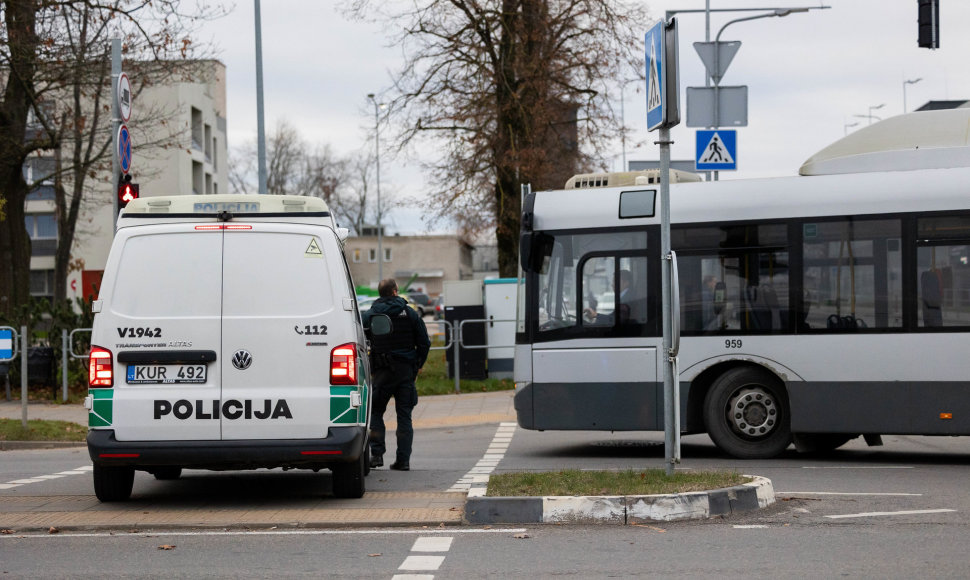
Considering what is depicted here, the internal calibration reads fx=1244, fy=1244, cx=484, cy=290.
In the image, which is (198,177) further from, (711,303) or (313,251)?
(313,251)

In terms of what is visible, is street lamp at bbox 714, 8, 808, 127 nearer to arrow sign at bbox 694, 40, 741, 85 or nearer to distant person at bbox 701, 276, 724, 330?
arrow sign at bbox 694, 40, 741, 85

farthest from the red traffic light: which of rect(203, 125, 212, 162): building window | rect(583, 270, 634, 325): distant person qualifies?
rect(203, 125, 212, 162): building window

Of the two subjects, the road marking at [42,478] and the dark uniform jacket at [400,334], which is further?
the dark uniform jacket at [400,334]

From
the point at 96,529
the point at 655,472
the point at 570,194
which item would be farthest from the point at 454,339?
the point at 96,529

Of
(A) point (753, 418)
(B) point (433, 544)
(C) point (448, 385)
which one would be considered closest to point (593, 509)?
(B) point (433, 544)

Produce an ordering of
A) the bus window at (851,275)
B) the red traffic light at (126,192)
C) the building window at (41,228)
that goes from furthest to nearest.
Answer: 1. the building window at (41,228)
2. the red traffic light at (126,192)
3. the bus window at (851,275)

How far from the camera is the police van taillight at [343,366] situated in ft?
28.9

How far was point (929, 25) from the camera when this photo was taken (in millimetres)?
16484

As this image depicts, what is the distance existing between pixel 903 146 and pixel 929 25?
15.8 ft

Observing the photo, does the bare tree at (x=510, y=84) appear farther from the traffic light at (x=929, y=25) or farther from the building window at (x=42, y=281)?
the building window at (x=42, y=281)

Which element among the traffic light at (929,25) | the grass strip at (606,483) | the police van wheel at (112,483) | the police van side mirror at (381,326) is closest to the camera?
the grass strip at (606,483)

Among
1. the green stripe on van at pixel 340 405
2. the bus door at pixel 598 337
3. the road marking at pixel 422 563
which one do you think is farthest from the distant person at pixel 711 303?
the road marking at pixel 422 563

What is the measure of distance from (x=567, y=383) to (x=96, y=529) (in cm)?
599

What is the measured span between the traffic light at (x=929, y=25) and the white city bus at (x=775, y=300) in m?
4.38
